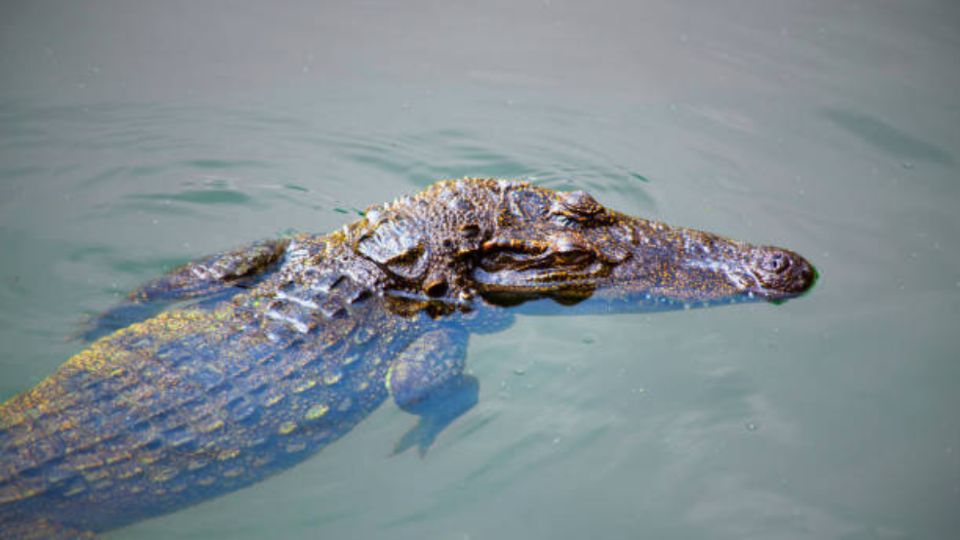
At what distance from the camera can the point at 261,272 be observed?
13.6 feet

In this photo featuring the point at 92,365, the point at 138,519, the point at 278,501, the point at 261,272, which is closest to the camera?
the point at 138,519

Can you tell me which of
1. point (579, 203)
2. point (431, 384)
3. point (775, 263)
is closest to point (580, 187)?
point (579, 203)

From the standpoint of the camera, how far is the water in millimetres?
3643

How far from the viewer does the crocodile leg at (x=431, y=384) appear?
3.58 metres

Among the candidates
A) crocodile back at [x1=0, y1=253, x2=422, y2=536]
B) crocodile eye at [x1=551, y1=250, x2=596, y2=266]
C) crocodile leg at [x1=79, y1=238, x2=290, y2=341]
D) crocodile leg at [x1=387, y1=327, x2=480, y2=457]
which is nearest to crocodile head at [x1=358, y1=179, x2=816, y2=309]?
crocodile eye at [x1=551, y1=250, x2=596, y2=266]

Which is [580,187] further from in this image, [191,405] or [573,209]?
[191,405]

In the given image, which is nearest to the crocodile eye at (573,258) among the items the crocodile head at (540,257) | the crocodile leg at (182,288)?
the crocodile head at (540,257)

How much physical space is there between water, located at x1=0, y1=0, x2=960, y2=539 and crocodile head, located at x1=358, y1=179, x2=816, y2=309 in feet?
1.32

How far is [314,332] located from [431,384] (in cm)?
63

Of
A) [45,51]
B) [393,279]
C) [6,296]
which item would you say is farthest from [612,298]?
[45,51]

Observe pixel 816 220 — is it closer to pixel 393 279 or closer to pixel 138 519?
pixel 393 279

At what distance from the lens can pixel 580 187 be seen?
5.34 meters

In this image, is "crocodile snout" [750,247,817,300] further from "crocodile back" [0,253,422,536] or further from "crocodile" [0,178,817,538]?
"crocodile back" [0,253,422,536]

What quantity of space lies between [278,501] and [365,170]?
2695mm
